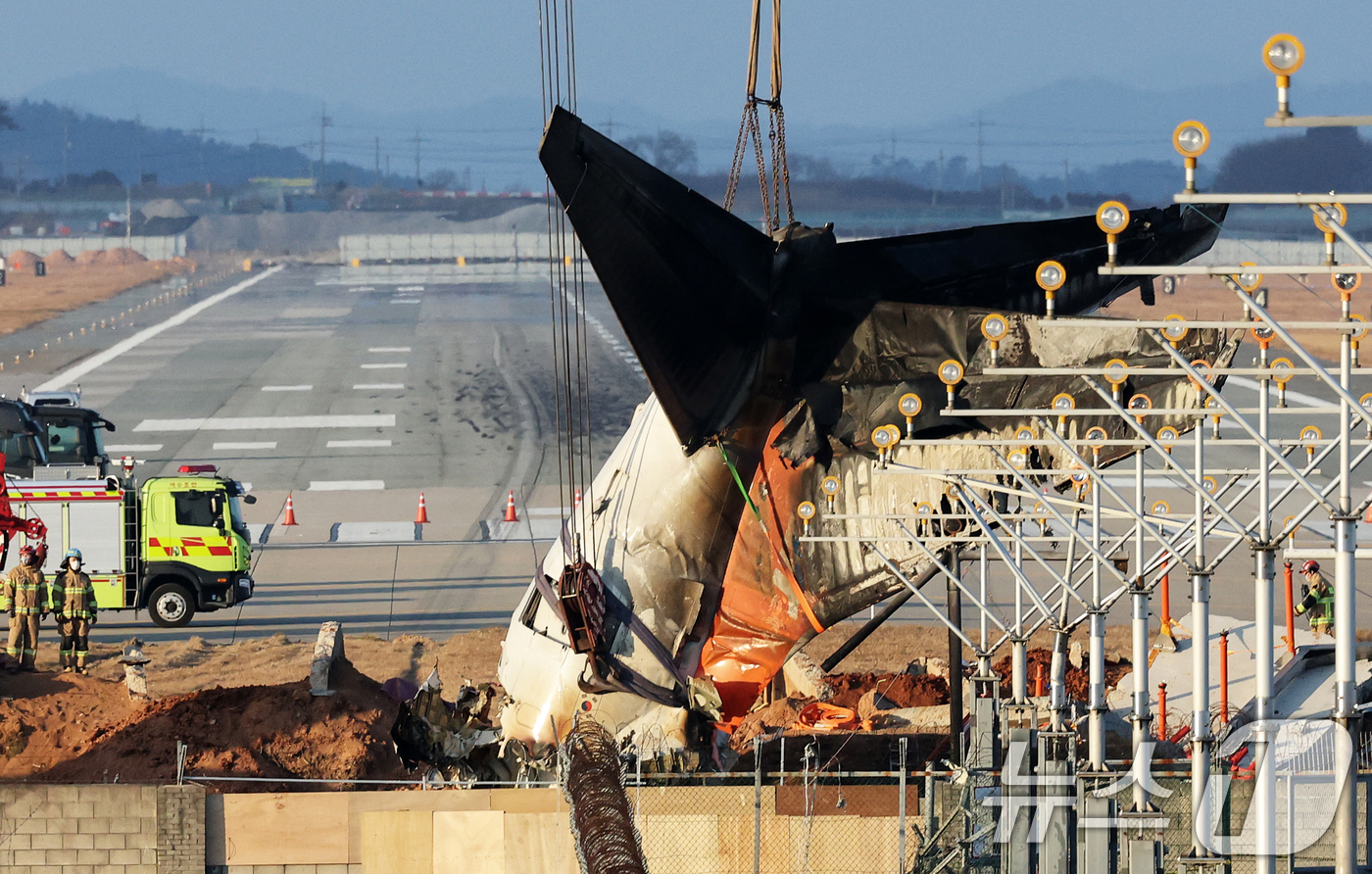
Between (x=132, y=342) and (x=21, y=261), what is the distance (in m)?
60.0

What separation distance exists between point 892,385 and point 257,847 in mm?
8668

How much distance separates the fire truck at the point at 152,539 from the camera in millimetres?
32500

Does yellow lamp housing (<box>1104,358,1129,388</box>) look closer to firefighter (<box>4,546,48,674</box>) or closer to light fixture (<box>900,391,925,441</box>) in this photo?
light fixture (<box>900,391,925,441</box>)

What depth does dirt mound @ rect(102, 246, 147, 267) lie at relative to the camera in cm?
14438

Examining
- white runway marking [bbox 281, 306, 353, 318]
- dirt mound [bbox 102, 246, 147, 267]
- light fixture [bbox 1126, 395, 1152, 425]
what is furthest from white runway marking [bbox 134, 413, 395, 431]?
dirt mound [bbox 102, 246, 147, 267]

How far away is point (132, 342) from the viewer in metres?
81.8

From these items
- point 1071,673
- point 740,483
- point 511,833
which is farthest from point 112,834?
point 1071,673

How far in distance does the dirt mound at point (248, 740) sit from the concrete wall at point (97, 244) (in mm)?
135251

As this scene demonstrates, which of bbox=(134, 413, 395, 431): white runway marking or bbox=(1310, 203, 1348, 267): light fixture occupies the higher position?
bbox=(1310, 203, 1348, 267): light fixture

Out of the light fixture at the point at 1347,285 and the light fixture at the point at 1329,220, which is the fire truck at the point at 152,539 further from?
the light fixture at the point at 1329,220

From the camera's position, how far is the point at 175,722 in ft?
74.7

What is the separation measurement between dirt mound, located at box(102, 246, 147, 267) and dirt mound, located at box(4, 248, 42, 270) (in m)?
7.27

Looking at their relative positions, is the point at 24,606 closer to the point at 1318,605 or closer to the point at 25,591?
the point at 25,591

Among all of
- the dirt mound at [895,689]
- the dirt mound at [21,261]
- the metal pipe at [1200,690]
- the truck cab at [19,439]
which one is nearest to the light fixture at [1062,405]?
the metal pipe at [1200,690]
